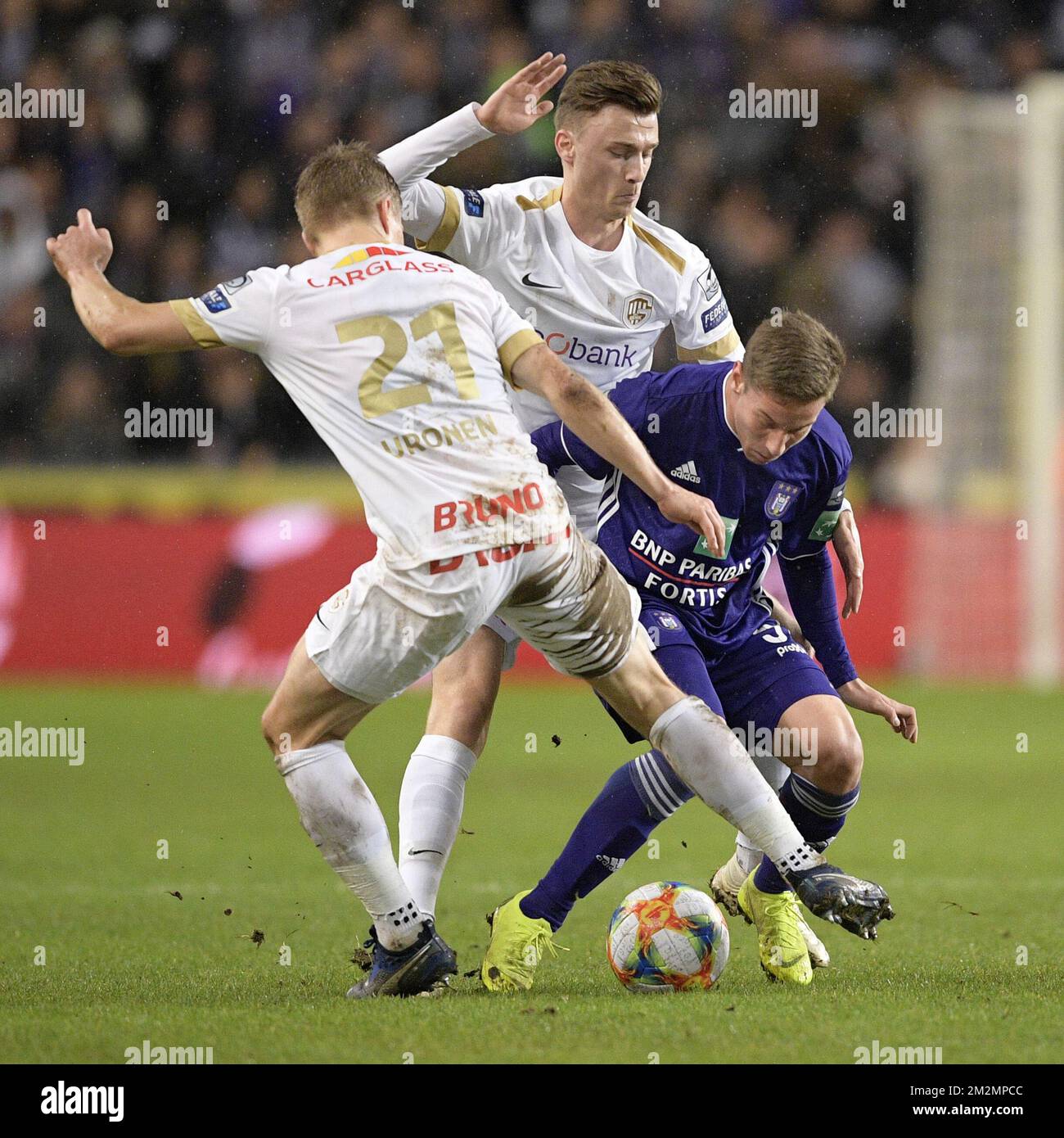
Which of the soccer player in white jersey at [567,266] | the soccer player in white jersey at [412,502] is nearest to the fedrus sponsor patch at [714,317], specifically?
the soccer player in white jersey at [567,266]

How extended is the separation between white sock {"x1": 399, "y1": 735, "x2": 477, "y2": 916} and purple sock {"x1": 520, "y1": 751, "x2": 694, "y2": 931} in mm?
272

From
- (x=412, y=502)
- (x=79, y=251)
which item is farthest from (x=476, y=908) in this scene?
(x=79, y=251)

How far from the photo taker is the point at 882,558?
13023 millimetres

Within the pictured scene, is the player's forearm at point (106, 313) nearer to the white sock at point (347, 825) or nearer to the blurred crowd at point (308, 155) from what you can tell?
the white sock at point (347, 825)

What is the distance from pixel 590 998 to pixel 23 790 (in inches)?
214

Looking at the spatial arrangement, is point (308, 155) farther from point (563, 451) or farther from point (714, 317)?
point (563, 451)

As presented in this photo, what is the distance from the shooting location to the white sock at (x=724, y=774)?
4.26 meters

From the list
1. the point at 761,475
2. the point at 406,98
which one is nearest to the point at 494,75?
the point at 406,98

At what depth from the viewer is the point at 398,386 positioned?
4074 millimetres

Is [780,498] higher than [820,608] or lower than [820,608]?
higher

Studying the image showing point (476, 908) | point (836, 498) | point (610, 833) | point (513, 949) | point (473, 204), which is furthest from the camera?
point (476, 908)

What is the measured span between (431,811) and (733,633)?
3.28ft

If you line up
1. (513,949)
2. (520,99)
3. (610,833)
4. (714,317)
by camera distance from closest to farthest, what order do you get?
(513,949), (610,833), (520,99), (714,317)

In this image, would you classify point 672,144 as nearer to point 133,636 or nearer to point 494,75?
point 494,75
